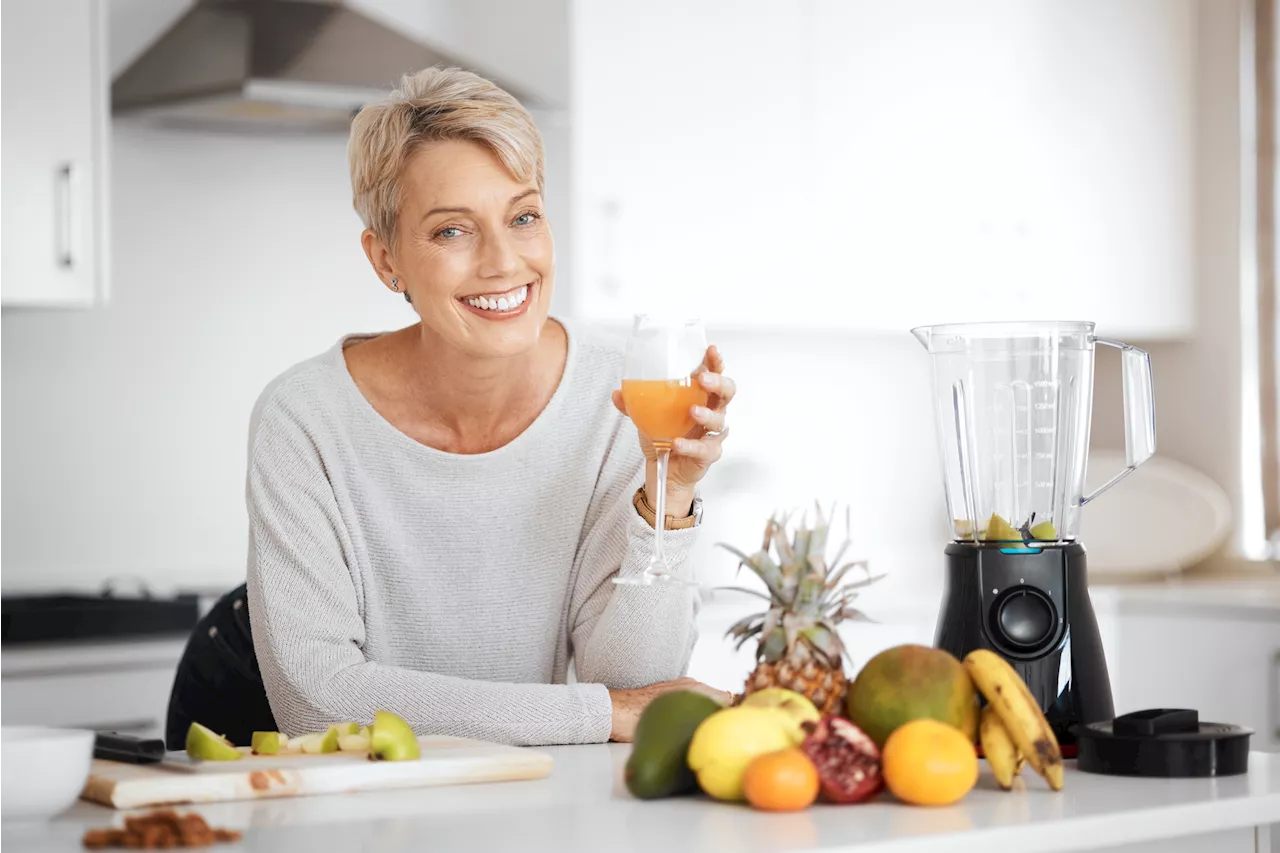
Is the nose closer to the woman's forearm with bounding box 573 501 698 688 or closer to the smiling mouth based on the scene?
the smiling mouth

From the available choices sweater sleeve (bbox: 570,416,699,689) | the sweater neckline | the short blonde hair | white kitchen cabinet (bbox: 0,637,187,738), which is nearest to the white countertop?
sweater sleeve (bbox: 570,416,699,689)

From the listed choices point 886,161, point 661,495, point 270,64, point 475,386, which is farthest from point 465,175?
point 886,161

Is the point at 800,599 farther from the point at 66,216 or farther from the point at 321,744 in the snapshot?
the point at 66,216

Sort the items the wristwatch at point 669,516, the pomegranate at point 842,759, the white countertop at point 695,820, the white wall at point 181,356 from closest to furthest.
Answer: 1. the white countertop at point 695,820
2. the pomegranate at point 842,759
3. the wristwatch at point 669,516
4. the white wall at point 181,356

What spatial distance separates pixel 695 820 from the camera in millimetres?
1117

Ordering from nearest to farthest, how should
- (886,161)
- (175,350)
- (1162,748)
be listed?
(1162,748), (175,350), (886,161)

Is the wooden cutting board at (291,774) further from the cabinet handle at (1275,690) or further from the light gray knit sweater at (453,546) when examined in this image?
the cabinet handle at (1275,690)

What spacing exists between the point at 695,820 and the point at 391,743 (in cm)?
30

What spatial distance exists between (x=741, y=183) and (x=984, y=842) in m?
2.59

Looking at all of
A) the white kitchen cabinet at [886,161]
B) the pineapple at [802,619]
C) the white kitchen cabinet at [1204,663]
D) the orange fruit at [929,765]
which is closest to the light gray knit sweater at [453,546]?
the pineapple at [802,619]

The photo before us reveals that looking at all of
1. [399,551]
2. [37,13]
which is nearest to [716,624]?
[399,551]

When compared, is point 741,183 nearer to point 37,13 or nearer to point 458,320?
point 37,13

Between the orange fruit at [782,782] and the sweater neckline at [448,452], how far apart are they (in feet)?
2.80

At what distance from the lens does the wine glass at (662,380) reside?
1383 mm
